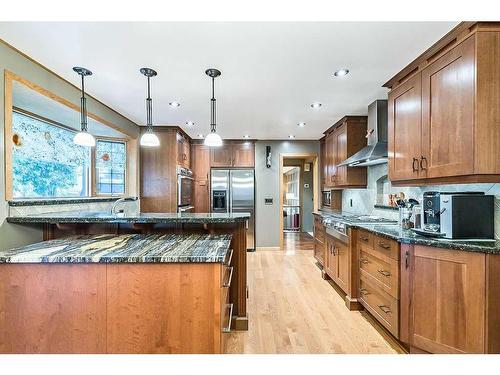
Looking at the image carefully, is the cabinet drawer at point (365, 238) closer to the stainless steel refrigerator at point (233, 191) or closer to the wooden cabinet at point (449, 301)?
the wooden cabinet at point (449, 301)

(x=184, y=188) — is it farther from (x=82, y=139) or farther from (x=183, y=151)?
(x=82, y=139)

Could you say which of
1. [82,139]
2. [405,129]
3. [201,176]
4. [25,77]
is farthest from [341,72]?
[201,176]

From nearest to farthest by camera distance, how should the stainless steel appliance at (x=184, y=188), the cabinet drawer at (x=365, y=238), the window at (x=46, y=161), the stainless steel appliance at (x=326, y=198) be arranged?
the cabinet drawer at (x=365, y=238)
the window at (x=46, y=161)
the stainless steel appliance at (x=184, y=188)
the stainless steel appliance at (x=326, y=198)

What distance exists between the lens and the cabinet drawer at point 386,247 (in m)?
2.01

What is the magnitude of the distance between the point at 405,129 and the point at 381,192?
131 cm

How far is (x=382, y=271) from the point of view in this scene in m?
2.21

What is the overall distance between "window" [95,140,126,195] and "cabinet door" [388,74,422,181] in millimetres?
3791

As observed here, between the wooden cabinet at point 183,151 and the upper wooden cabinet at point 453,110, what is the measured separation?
337 cm

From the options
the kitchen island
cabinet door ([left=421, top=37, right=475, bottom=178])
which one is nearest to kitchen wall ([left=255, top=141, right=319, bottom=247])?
cabinet door ([left=421, top=37, right=475, bottom=178])

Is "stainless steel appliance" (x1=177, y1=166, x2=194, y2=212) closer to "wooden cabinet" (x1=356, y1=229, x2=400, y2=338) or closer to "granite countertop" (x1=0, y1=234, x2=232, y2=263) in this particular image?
"granite countertop" (x1=0, y1=234, x2=232, y2=263)

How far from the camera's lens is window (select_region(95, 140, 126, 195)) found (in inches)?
150

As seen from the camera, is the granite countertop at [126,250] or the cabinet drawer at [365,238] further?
the cabinet drawer at [365,238]

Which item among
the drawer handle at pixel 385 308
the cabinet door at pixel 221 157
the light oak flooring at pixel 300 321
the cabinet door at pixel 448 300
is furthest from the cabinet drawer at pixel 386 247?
the cabinet door at pixel 221 157

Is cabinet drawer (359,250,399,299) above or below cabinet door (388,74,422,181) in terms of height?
below
